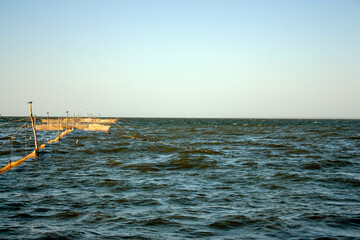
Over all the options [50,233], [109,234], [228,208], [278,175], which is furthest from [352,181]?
[50,233]

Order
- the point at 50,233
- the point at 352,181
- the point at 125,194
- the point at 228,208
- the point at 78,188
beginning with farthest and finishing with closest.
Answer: the point at 352,181, the point at 78,188, the point at 125,194, the point at 228,208, the point at 50,233

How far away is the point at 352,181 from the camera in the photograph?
14.6 m

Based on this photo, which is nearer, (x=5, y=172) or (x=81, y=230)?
(x=81, y=230)

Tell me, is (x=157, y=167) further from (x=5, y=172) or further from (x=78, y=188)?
(x=5, y=172)

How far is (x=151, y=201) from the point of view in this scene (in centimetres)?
1111

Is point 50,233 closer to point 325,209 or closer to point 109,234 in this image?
point 109,234

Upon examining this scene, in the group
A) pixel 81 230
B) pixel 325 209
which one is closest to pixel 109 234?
pixel 81 230

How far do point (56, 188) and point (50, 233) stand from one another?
5392 mm

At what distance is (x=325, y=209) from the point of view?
10.2 metres

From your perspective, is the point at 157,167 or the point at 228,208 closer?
the point at 228,208

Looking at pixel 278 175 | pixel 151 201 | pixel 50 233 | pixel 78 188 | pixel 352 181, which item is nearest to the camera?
pixel 50 233

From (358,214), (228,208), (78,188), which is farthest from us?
(78,188)

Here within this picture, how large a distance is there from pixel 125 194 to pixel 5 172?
8.35 meters

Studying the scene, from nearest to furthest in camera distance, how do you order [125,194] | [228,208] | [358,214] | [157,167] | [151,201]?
[358,214], [228,208], [151,201], [125,194], [157,167]
